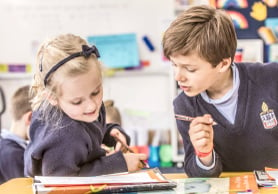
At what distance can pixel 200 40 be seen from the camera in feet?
4.21

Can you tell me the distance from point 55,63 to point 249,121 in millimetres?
565

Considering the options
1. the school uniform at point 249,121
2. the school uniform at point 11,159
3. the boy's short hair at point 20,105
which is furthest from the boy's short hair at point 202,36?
the boy's short hair at point 20,105

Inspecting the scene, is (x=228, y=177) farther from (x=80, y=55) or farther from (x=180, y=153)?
(x=180, y=153)

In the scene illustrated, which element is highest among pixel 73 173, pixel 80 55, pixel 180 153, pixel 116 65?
pixel 80 55

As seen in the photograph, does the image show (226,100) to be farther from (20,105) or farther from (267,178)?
(20,105)

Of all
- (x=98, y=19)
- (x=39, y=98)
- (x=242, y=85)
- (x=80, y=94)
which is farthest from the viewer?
(x=98, y=19)

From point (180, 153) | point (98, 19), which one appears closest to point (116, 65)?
point (98, 19)

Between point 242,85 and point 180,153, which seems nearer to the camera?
point 242,85

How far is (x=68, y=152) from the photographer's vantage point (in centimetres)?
120

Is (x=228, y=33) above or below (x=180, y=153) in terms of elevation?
above

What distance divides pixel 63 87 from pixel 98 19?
2.63 m

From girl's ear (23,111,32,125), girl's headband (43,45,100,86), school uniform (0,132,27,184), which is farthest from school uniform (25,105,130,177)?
girl's ear (23,111,32,125)

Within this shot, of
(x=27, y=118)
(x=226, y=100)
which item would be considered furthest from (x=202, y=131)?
(x=27, y=118)

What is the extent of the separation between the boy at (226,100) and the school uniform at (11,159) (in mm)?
571
